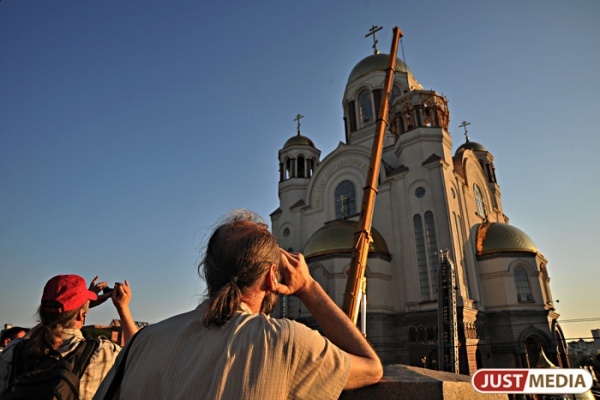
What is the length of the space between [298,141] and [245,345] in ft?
91.3

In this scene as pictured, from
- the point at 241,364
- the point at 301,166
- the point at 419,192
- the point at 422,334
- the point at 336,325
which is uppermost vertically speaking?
the point at 301,166

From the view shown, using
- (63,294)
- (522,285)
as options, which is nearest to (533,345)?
(522,285)

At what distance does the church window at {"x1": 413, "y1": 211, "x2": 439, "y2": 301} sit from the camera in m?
18.4

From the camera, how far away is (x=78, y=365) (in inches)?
84.6

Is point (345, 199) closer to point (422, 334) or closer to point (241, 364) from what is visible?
point (422, 334)

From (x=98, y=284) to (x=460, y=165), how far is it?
2376 cm

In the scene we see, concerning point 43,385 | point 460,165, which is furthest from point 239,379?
point 460,165

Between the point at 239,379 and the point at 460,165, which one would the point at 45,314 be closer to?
the point at 239,379

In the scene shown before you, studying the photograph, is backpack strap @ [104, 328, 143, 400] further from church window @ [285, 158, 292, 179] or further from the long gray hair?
church window @ [285, 158, 292, 179]

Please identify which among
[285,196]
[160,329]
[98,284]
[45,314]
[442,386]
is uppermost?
[285,196]

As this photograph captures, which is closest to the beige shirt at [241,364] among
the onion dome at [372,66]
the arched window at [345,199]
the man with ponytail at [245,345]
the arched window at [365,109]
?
the man with ponytail at [245,345]

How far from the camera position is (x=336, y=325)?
4.98 feet

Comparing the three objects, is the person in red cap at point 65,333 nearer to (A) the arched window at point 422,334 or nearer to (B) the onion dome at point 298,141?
(A) the arched window at point 422,334

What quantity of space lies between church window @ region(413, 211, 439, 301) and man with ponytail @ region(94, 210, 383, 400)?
1807cm
